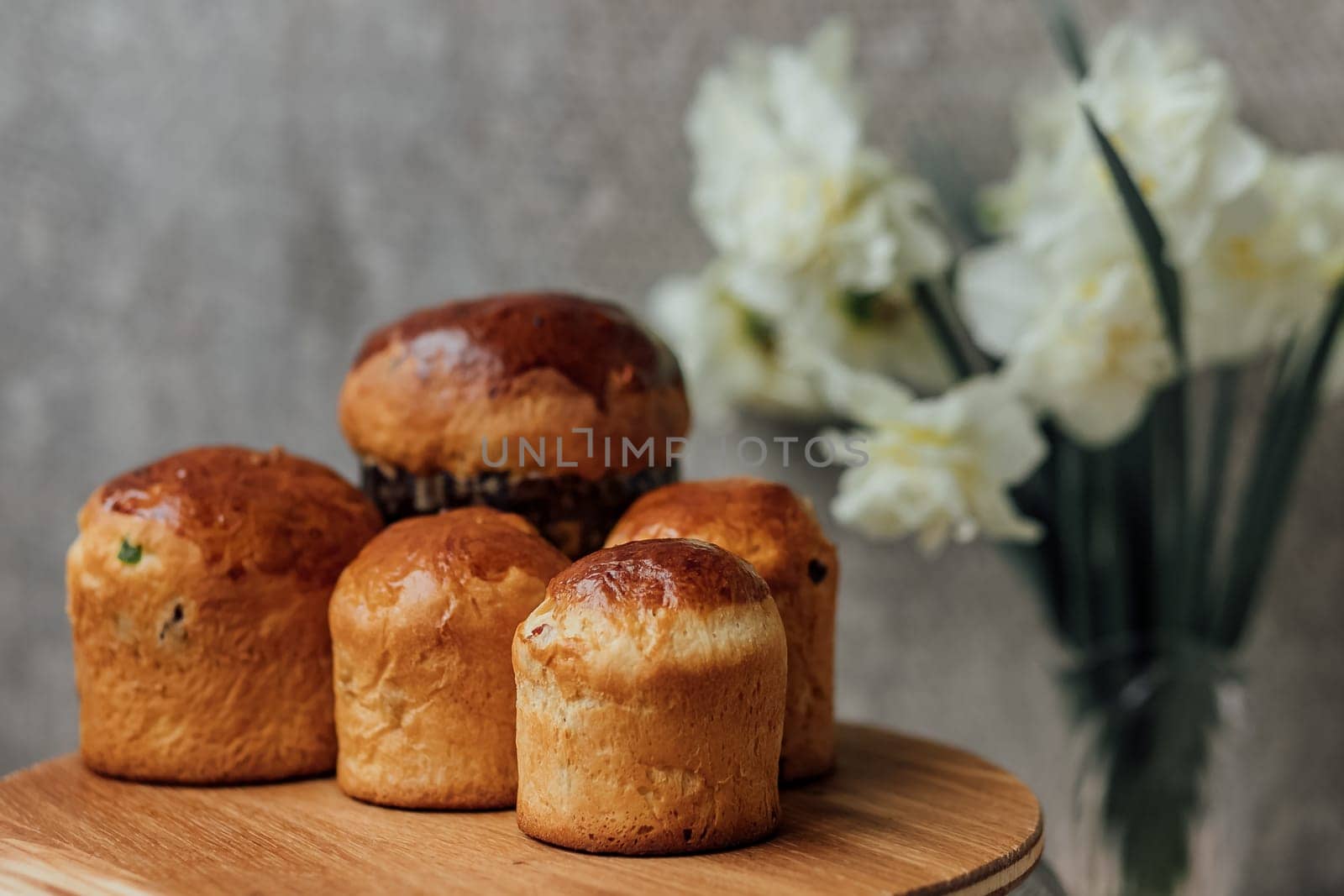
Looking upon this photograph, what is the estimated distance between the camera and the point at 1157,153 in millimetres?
916

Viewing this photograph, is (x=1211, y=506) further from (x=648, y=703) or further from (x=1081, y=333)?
(x=648, y=703)

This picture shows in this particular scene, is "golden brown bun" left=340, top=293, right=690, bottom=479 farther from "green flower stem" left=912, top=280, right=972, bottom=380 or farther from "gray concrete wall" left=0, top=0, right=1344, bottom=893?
"gray concrete wall" left=0, top=0, right=1344, bottom=893

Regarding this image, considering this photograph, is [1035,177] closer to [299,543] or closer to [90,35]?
[299,543]

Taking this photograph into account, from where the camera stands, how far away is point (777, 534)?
76 cm

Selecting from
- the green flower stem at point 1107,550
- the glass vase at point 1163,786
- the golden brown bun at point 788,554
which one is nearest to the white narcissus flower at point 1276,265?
the green flower stem at point 1107,550

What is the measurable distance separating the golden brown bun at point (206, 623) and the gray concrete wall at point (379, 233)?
2.28 ft

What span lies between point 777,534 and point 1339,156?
74cm

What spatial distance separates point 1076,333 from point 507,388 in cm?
45

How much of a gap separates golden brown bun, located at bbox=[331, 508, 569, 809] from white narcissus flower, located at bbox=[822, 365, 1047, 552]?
326mm

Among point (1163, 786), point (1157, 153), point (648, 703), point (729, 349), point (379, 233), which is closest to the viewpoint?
point (648, 703)

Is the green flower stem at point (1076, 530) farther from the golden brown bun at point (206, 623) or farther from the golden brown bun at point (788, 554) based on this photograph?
the golden brown bun at point (206, 623)

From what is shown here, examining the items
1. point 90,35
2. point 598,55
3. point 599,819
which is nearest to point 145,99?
point 90,35

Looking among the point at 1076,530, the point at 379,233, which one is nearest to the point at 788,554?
the point at 1076,530

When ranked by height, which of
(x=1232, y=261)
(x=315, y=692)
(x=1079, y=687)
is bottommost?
(x=1079, y=687)
